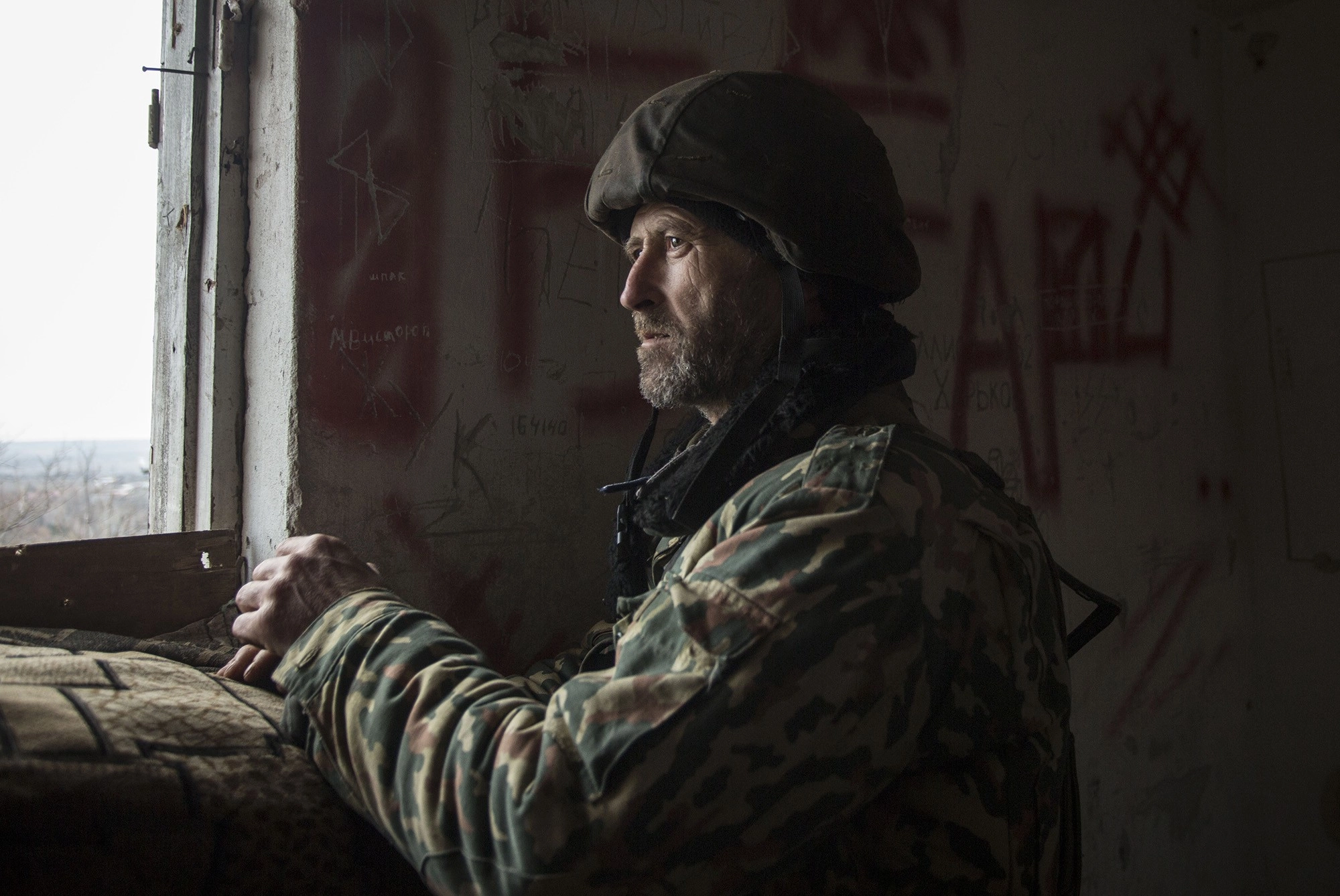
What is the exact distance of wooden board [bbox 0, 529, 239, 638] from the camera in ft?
3.81

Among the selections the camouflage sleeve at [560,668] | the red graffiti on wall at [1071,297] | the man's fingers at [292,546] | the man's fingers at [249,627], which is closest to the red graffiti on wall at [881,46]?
the red graffiti on wall at [1071,297]

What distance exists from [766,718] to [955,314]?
1.63 metres

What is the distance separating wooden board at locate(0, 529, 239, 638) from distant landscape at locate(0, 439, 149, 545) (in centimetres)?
7

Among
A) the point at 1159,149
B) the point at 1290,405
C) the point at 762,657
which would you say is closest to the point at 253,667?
the point at 762,657

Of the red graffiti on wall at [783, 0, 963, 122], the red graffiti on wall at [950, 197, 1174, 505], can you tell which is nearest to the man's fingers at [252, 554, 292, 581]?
the red graffiti on wall at [783, 0, 963, 122]

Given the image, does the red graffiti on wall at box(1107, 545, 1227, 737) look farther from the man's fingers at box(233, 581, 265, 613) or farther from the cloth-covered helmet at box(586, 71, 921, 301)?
the man's fingers at box(233, 581, 265, 613)

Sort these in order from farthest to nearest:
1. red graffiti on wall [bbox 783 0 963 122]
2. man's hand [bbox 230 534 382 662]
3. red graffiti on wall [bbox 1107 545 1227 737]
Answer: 1. red graffiti on wall [bbox 1107 545 1227 737]
2. red graffiti on wall [bbox 783 0 963 122]
3. man's hand [bbox 230 534 382 662]

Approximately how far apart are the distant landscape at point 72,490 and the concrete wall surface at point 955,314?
0.39 meters

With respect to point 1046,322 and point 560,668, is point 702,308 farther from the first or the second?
point 1046,322

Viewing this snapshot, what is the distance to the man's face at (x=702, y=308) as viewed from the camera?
49.8 inches

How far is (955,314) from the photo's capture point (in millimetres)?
2193

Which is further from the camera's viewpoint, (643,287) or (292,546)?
(643,287)

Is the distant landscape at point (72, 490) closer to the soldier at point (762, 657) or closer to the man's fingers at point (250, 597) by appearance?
the man's fingers at point (250, 597)

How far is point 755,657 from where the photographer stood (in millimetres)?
799
